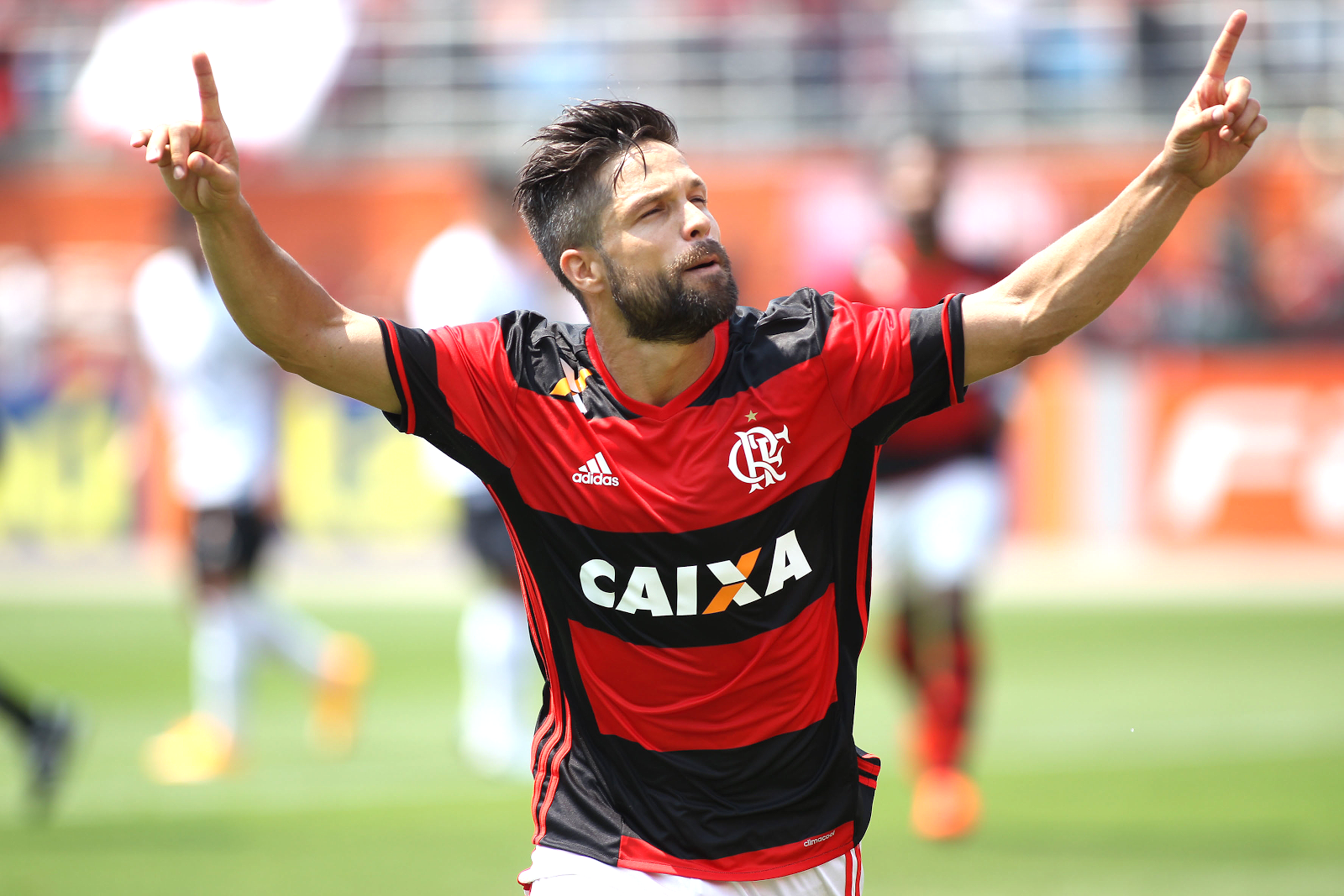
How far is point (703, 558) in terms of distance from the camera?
318cm

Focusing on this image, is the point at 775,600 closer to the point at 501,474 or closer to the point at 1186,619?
the point at 501,474

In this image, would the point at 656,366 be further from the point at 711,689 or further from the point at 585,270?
the point at 711,689

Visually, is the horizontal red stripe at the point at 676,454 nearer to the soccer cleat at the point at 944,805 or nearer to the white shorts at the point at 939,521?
the soccer cleat at the point at 944,805

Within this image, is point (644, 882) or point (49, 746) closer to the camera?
point (644, 882)

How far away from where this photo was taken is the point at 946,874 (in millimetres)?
5801

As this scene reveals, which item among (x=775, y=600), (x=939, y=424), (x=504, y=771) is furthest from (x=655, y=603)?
(x=504, y=771)

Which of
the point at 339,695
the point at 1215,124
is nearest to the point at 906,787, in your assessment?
the point at 339,695

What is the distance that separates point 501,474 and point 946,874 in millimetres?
3216

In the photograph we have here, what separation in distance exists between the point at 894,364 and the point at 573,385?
677 millimetres

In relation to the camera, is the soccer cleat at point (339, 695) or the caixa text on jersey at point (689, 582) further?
the soccer cleat at point (339, 695)

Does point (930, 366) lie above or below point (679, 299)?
below

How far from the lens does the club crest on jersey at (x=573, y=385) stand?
3322 mm

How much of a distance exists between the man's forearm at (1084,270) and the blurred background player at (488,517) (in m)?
4.87

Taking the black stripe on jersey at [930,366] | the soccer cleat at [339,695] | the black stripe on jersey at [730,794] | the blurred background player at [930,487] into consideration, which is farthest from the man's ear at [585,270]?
the soccer cleat at [339,695]
